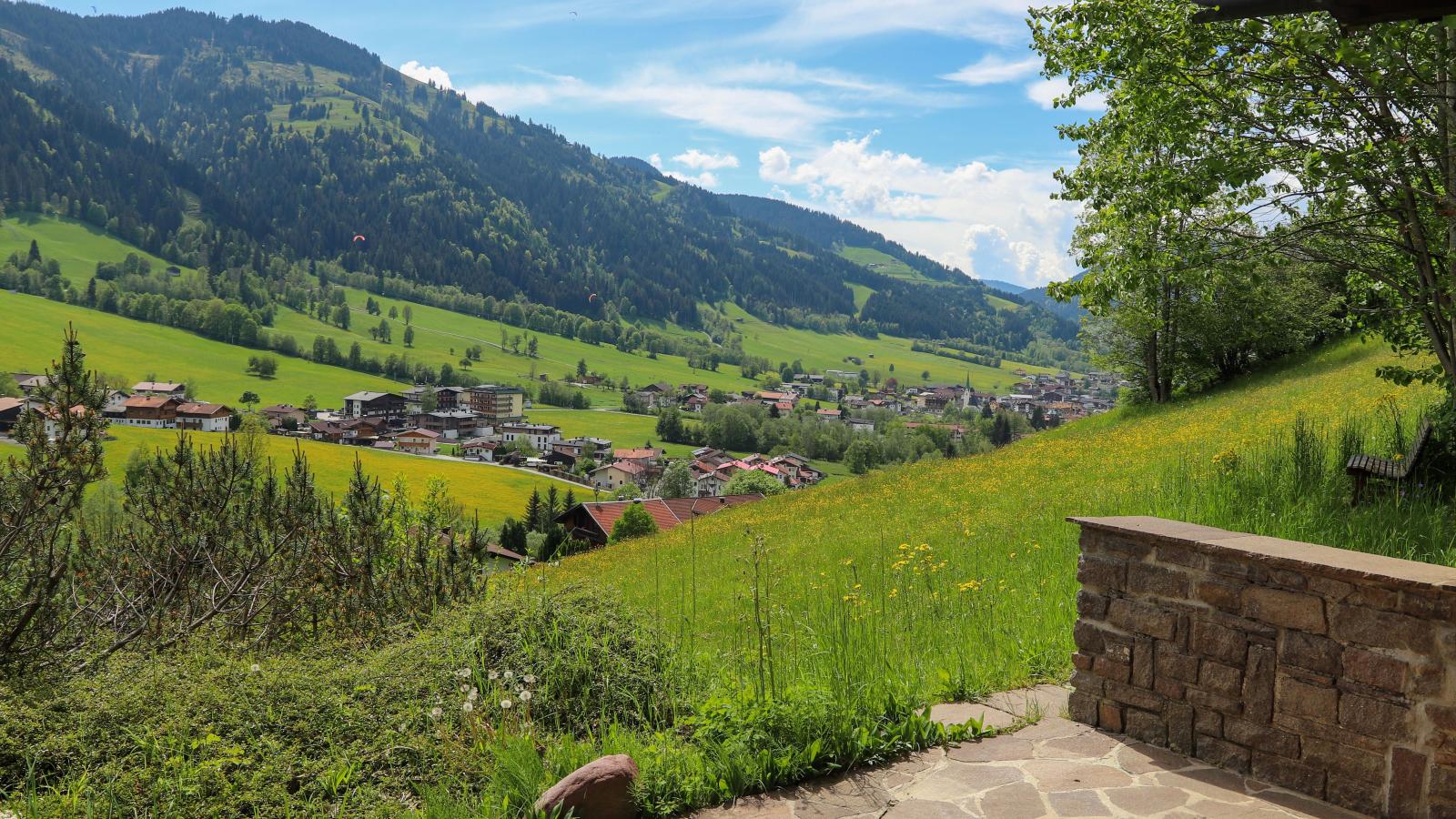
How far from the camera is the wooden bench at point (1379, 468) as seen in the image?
814 centimetres

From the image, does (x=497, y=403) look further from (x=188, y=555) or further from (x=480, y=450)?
(x=188, y=555)

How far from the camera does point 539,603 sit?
647 centimetres

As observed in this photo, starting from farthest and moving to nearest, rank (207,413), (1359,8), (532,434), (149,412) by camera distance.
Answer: (532,434) < (207,413) < (149,412) < (1359,8)

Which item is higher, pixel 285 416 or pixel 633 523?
pixel 633 523

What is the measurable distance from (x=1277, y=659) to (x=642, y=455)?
109m

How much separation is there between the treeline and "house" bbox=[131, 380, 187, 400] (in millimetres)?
101914

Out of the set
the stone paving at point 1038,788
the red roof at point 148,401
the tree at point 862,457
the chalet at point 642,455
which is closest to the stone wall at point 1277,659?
the stone paving at point 1038,788

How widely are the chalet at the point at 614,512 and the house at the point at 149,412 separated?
2242 inches

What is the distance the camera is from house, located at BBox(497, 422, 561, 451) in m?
124

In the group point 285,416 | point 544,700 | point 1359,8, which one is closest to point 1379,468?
point 1359,8

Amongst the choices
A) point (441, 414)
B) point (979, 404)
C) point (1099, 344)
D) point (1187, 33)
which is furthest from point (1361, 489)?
point (979, 404)

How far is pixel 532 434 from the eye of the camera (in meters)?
126

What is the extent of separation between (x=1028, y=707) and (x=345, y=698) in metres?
4.28

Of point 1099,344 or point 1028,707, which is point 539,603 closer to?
point 1028,707
